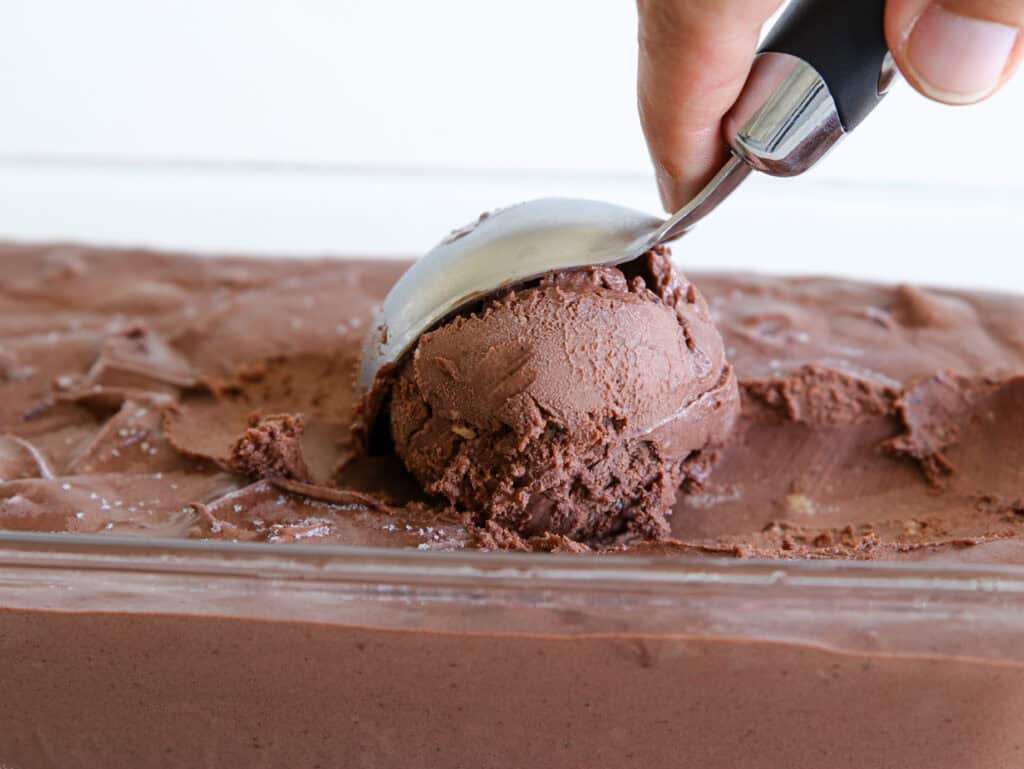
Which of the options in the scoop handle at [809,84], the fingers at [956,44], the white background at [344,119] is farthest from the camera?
the white background at [344,119]

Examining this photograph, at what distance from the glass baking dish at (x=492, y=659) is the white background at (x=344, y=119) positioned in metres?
1.36

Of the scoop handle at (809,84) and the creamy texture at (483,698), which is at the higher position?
the scoop handle at (809,84)

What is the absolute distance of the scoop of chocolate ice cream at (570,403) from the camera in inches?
50.4

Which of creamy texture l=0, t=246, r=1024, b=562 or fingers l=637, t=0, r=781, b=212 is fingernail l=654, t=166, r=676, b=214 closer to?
fingers l=637, t=0, r=781, b=212

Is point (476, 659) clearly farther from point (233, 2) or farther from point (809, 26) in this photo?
point (233, 2)

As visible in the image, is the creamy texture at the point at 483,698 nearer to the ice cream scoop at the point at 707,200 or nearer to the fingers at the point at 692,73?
the ice cream scoop at the point at 707,200

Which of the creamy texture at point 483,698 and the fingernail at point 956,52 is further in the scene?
the creamy texture at point 483,698

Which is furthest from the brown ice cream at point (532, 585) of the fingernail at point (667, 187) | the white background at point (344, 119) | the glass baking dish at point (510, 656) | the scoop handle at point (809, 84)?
the white background at point (344, 119)

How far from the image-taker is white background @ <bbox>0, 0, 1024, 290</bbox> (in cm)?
241

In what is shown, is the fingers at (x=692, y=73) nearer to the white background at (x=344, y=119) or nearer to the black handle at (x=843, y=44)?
the black handle at (x=843, y=44)

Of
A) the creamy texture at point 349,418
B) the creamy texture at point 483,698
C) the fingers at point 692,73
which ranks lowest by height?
the creamy texture at point 483,698

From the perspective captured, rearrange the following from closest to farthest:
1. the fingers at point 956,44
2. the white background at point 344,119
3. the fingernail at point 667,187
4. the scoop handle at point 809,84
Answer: the fingers at point 956,44 → the scoop handle at point 809,84 → the fingernail at point 667,187 → the white background at point 344,119

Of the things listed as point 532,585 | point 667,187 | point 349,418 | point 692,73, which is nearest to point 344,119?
point 349,418

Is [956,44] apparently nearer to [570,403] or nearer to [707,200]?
[707,200]
